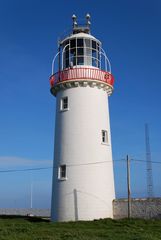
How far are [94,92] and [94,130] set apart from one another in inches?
97.7

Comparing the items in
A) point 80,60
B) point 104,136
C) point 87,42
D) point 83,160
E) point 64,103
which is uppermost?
point 87,42

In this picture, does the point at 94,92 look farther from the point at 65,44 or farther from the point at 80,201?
the point at 80,201

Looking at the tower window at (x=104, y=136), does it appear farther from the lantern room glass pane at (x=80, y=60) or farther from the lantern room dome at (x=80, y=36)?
the lantern room dome at (x=80, y=36)

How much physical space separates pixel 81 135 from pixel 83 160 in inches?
60.5

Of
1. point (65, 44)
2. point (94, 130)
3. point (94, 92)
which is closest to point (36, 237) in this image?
point (94, 130)

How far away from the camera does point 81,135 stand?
25.1 metres

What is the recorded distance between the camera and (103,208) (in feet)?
81.1

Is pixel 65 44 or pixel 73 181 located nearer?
pixel 73 181

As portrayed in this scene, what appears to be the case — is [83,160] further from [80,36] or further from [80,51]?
[80,36]

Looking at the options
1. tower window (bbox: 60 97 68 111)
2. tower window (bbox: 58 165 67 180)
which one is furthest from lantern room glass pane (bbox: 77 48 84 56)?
tower window (bbox: 58 165 67 180)

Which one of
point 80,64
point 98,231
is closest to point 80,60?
point 80,64

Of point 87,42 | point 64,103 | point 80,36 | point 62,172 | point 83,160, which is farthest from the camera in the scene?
point 64,103

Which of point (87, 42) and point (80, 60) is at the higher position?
point (87, 42)

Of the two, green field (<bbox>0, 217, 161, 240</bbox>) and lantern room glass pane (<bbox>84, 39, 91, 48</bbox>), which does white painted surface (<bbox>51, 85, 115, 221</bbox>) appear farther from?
lantern room glass pane (<bbox>84, 39, 91, 48</bbox>)
